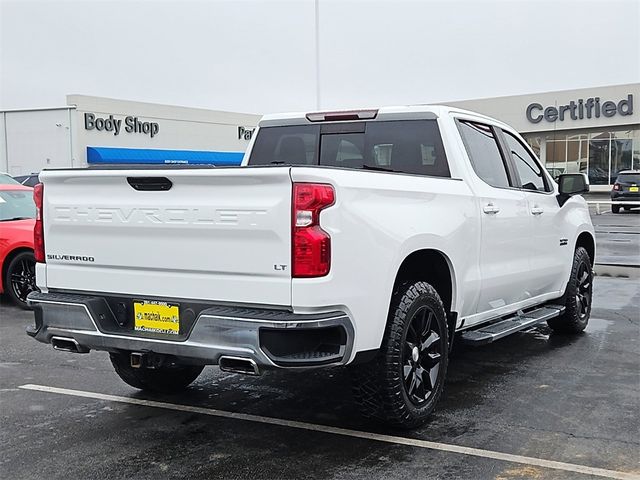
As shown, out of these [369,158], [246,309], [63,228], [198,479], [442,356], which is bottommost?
[198,479]

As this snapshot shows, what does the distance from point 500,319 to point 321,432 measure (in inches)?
84.8

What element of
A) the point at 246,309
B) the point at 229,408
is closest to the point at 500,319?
the point at 229,408

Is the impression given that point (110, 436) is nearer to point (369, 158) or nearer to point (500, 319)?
point (369, 158)

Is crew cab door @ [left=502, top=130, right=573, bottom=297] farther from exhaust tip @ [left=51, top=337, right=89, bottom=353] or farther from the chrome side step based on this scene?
exhaust tip @ [left=51, top=337, right=89, bottom=353]

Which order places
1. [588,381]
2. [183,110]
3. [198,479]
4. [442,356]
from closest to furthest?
[198,479]
[442,356]
[588,381]
[183,110]

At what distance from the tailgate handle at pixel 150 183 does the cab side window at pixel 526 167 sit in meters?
3.41

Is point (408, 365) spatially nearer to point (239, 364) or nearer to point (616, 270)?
point (239, 364)

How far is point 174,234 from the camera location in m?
4.13

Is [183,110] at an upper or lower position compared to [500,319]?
upper

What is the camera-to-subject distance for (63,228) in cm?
455

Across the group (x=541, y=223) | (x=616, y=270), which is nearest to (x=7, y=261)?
(x=541, y=223)

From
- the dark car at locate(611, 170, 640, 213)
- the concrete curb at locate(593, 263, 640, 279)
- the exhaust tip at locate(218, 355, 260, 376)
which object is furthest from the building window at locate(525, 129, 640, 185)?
the exhaust tip at locate(218, 355, 260, 376)

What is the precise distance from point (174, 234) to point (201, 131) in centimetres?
4302

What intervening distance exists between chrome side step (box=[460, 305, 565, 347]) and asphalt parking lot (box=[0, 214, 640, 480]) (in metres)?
0.40
